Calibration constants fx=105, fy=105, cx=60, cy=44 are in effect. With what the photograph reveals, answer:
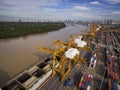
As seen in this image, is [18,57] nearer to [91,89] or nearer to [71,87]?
[71,87]

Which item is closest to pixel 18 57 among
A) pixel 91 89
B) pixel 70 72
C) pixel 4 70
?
pixel 4 70

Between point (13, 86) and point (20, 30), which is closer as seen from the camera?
point (13, 86)

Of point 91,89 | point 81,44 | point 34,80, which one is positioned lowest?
point 91,89

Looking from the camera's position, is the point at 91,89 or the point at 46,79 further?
the point at 46,79

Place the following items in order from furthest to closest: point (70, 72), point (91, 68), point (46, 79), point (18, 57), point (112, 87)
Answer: point (18, 57)
point (91, 68)
point (70, 72)
point (46, 79)
point (112, 87)

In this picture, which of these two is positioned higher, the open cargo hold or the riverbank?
the riverbank

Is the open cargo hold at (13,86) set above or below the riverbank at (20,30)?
below

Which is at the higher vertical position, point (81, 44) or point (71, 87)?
point (81, 44)

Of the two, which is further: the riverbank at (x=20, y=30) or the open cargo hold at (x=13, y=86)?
the riverbank at (x=20, y=30)

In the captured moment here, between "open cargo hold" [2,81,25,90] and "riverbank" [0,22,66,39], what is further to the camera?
"riverbank" [0,22,66,39]

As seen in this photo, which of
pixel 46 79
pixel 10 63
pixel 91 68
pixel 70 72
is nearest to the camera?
pixel 46 79

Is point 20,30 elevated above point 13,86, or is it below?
above
